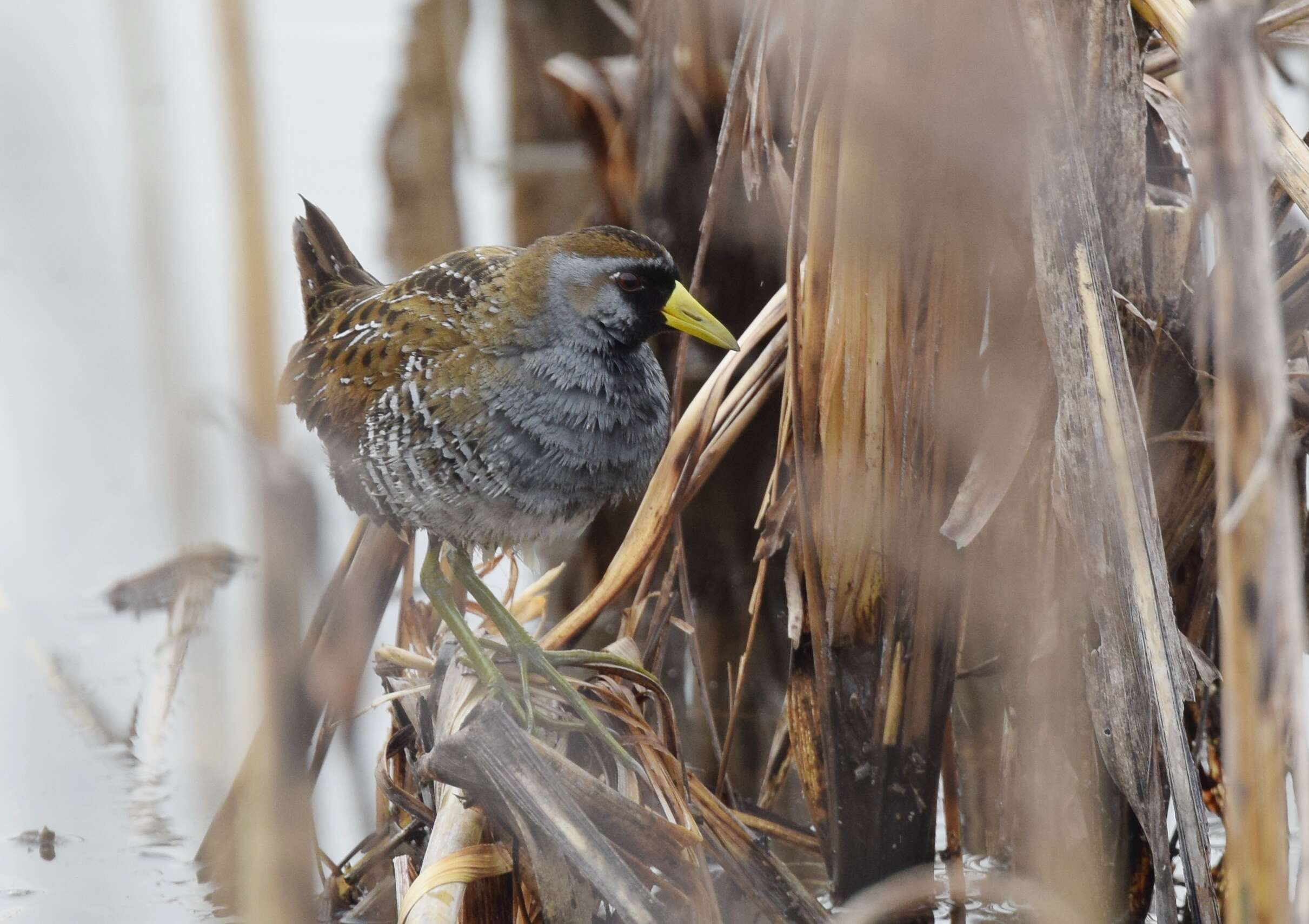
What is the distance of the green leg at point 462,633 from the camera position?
173cm

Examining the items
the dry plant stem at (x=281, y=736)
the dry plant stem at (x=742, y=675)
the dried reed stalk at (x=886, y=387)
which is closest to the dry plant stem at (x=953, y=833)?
the dried reed stalk at (x=886, y=387)

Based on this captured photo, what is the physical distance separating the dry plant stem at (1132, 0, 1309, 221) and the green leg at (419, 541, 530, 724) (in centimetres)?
107

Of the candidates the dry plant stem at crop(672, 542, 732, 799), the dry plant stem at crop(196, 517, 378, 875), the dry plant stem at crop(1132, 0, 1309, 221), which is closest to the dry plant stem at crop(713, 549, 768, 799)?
the dry plant stem at crop(672, 542, 732, 799)

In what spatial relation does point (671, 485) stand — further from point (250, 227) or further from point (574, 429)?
point (250, 227)

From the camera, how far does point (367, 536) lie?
7.45ft

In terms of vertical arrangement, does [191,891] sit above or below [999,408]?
below

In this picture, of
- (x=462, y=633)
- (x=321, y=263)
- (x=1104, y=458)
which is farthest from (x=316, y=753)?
(x=1104, y=458)

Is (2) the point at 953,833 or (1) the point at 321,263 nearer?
(2) the point at 953,833

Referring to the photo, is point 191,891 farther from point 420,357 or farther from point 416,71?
point 416,71

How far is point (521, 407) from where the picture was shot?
1.90 metres

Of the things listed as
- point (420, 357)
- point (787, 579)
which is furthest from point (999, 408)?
point (420, 357)

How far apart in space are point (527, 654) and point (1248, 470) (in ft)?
3.83

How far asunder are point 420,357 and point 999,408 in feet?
2.82

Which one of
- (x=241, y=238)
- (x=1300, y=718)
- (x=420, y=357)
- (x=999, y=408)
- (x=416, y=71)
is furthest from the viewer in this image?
(x=416, y=71)
